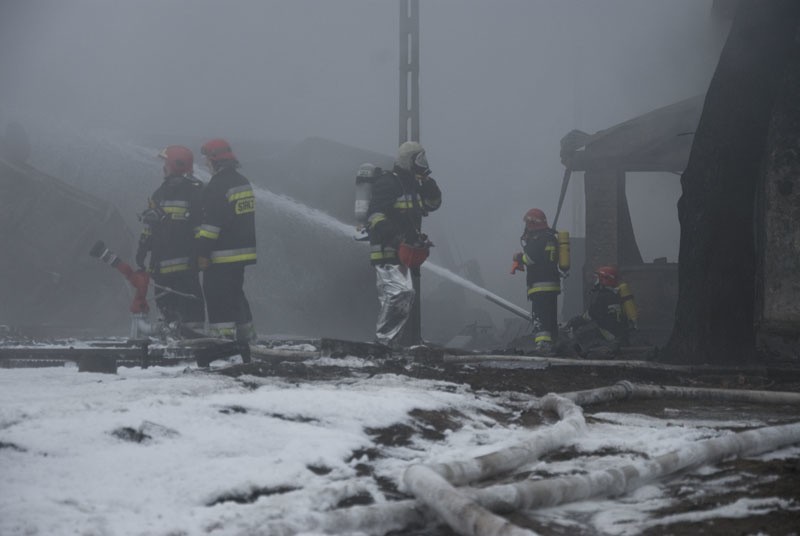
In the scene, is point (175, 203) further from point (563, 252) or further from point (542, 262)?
point (563, 252)

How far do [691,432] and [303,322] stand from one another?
11.4 meters

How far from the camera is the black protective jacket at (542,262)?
35.7ft

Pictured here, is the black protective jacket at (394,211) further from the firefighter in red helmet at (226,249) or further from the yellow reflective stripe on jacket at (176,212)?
the yellow reflective stripe on jacket at (176,212)

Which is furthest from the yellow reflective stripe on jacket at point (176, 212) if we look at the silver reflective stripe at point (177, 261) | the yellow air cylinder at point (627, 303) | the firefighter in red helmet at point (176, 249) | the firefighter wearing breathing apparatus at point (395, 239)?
the yellow air cylinder at point (627, 303)

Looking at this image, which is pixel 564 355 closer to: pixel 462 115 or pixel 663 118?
pixel 663 118

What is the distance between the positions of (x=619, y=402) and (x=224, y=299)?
13.9 feet

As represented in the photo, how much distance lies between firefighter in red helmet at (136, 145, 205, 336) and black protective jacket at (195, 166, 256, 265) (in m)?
0.43

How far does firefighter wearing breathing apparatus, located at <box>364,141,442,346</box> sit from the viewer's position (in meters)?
8.52

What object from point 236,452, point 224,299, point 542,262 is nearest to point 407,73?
point 542,262

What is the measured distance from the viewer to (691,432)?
3588 mm

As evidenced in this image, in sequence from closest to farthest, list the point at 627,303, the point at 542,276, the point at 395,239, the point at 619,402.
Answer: the point at 619,402
the point at 395,239
the point at 542,276
the point at 627,303

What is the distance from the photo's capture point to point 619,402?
16.2 ft

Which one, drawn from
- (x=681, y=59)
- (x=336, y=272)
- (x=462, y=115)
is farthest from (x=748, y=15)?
(x=462, y=115)

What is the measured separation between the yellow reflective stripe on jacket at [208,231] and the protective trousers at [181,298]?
2.35 feet
